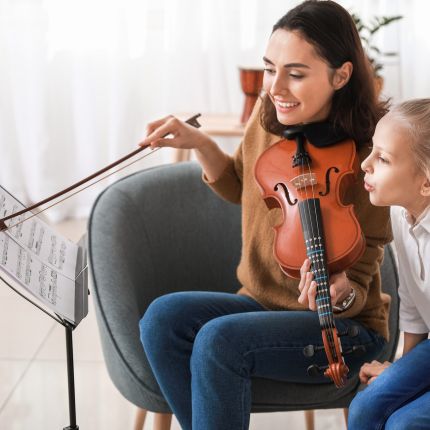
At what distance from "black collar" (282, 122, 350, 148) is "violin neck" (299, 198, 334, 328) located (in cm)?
15

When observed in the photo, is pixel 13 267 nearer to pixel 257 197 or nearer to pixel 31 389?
pixel 257 197

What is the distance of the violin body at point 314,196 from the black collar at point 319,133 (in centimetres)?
1

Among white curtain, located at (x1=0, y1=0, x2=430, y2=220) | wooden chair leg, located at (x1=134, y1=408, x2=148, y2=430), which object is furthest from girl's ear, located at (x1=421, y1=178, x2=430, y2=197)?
white curtain, located at (x1=0, y1=0, x2=430, y2=220)

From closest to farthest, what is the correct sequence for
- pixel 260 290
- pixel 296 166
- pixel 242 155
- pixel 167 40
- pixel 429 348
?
1. pixel 429 348
2. pixel 296 166
3. pixel 260 290
4. pixel 242 155
5. pixel 167 40

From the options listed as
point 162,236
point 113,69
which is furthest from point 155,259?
point 113,69

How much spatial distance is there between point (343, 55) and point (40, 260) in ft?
2.10

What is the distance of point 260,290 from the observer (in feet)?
5.69

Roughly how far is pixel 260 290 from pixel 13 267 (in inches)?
21.8

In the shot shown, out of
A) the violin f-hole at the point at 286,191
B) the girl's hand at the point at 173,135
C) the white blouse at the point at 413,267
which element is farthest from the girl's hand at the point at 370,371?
the girl's hand at the point at 173,135

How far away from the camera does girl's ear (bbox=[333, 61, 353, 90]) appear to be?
63.1 inches

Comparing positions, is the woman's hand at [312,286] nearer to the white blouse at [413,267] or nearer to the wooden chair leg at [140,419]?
the white blouse at [413,267]

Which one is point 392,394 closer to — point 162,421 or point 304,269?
point 304,269

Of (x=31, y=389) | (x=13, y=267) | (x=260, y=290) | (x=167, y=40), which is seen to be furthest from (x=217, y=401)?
(x=167, y=40)

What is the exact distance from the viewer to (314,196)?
1.54 m
